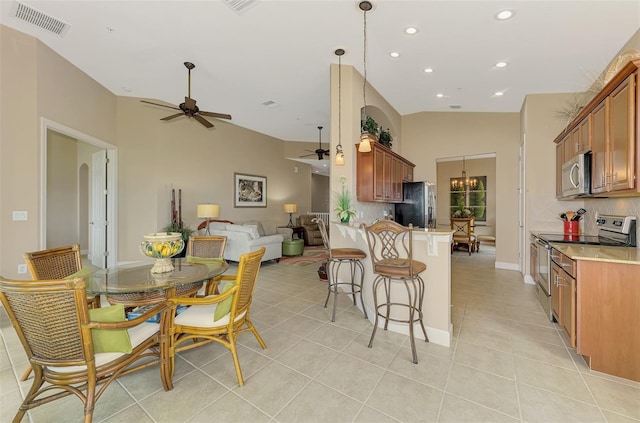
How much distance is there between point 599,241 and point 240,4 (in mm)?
4794

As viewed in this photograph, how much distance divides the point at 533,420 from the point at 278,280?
3.74 metres

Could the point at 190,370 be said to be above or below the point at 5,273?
below

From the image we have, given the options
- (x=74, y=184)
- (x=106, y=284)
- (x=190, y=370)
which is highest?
(x=74, y=184)

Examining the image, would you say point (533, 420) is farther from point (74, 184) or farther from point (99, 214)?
point (74, 184)

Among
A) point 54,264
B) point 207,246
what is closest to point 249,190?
point 207,246

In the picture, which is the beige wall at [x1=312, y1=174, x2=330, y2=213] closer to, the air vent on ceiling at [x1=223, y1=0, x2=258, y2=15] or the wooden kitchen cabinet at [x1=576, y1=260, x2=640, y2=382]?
the air vent on ceiling at [x1=223, y1=0, x2=258, y2=15]

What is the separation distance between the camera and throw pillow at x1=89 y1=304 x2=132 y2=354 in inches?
61.1

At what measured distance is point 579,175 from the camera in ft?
10.0

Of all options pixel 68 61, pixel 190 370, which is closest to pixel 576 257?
pixel 190 370

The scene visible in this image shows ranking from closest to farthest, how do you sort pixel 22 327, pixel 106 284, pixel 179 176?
pixel 22 327, pixel 106 284, pixel 179 176

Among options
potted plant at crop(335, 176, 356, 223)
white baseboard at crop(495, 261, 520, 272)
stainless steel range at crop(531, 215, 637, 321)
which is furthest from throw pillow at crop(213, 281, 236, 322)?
white baseboard at crop(495, 261, 520, 272)

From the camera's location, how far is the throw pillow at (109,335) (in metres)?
1.55

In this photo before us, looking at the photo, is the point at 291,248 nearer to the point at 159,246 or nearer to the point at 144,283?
the point at 159,246

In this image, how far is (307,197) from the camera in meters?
10.3
